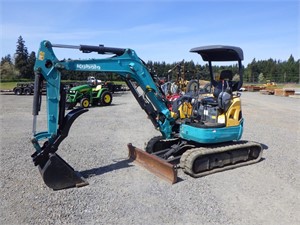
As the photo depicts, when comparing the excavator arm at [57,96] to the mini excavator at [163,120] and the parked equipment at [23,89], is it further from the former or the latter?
the parked equipment at [23,89]

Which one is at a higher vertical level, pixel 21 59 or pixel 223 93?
pixel 21 59

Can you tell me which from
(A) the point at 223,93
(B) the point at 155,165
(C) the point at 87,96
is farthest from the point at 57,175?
(C) the point at 87,96

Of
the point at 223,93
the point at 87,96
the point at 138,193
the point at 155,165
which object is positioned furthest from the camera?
the point at 87,96

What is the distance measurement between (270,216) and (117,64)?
13.1 ft

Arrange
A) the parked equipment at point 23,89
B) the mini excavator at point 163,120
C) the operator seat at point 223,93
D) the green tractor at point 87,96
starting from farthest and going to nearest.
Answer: the parked equipment at point 23,89 < the green tractor at point 87,96 < the operator seat at point 223,93 < the mini excavator at point 163,120

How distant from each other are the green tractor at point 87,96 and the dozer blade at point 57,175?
43.9ft

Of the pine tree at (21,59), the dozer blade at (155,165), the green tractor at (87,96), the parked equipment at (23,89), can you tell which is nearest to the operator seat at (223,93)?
the dozer blade at (155,165)

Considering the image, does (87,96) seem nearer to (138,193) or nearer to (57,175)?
(57,175)

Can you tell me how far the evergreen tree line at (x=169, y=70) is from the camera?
8234 millimetres

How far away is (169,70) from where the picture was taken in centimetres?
1232

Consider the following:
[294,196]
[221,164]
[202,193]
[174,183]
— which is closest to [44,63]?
[174,183]

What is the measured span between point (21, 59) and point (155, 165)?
59.3 meters

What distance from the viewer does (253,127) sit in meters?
12.6

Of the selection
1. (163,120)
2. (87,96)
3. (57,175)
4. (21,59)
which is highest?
(21,59)
